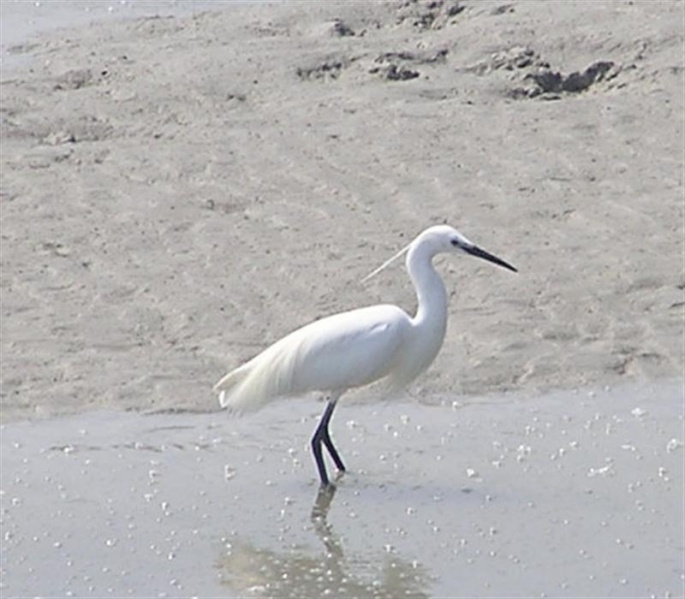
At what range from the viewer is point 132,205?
1066cm

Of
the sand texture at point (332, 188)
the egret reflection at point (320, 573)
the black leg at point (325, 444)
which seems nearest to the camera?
the egret reflection at point (320, 573)

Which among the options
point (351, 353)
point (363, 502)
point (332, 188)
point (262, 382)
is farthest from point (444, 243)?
point (332, 188)

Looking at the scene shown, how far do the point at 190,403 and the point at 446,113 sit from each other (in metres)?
4.04

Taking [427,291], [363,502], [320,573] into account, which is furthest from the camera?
[427,291]

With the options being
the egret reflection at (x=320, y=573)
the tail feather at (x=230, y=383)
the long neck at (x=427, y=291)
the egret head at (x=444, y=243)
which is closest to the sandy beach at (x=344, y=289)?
the egret reflection at (x=320, y=573)

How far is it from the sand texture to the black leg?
2.70 feet

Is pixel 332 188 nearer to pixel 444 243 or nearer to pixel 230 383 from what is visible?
pixel 444 243

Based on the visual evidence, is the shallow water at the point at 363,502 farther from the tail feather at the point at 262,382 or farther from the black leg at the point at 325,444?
the tail feather at the point at 262,382

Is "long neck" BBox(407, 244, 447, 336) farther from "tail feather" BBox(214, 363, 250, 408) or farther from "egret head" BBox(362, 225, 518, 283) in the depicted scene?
"tail feather" BBox(214, 363, 250, 408)

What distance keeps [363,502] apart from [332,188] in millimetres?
3632

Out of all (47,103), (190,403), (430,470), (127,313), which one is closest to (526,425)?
(430,470)

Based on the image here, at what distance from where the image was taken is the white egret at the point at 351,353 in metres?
7.73

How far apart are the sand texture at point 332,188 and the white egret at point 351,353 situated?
696 millimetres

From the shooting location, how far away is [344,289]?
9617 mm
